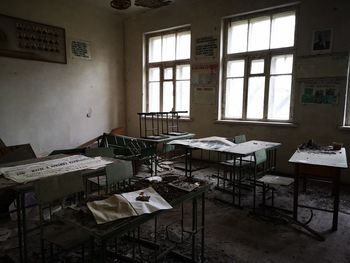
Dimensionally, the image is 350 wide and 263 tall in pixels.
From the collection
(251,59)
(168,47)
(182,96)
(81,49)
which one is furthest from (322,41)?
(81,49)

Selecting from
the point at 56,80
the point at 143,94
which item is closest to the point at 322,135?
the point at 143,94

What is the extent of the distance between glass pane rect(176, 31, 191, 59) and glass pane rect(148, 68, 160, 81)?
2.36 ft

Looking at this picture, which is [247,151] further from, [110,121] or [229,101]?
[110,121]

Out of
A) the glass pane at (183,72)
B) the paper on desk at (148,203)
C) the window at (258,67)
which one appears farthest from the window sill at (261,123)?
the paper on desk at (148,203)

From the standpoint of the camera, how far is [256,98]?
509 centimetres

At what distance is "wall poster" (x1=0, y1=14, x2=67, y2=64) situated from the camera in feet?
15.4

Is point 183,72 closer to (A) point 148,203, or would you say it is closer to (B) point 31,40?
(B) point 31,40

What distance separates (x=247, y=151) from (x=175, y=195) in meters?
1.77

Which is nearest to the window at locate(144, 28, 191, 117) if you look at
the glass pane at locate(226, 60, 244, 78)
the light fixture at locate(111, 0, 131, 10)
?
the glass pane at locate(226, 60, 244, 78)

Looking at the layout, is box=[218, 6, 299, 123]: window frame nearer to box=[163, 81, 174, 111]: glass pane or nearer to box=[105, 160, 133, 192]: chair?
box=[163, 81, 174, 111]: glass pane

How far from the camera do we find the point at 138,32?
6625 mm

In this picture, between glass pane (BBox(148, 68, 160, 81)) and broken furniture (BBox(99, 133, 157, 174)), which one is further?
glass pane (BBox(148, 68, 160, 81))

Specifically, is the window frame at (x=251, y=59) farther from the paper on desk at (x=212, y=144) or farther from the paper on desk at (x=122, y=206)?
the paper on desk at (x=122, y=206)

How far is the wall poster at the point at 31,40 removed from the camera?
15.4 feet
